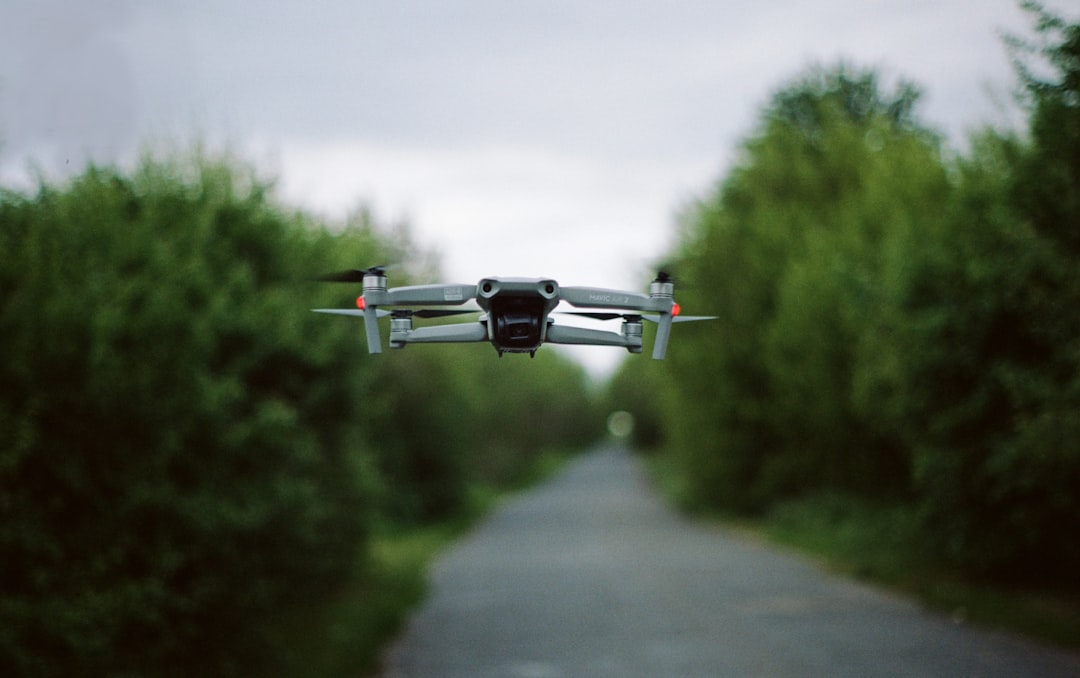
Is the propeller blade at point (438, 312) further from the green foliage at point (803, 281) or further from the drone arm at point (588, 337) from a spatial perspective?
the green foliage at point (803, 281)

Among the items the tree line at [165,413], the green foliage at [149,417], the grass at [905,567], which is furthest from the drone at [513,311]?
the grass at [905,567]

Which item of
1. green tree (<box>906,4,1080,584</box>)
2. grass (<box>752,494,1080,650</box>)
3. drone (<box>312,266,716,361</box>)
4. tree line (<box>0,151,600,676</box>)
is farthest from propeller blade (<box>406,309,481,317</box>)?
grass (<box>752,494,1080,650</box>)

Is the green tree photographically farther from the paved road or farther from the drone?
the drone

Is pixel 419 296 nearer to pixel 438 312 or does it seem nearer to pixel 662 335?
pixel 438 312

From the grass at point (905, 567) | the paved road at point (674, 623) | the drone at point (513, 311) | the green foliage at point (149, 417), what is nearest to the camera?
the drone at point (513, 311)

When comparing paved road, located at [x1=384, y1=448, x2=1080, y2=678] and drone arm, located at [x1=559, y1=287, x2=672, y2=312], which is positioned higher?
drone arm, located at [x1=559, y1=287, x2=672, y2=312]

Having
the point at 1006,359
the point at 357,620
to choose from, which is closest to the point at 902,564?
the point at 1006,359
